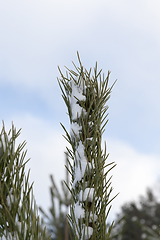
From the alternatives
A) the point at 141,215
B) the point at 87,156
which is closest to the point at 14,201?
the point at 87,156

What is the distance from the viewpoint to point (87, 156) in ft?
3.79

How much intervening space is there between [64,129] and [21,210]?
18.0 inches

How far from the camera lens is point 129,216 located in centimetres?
1650

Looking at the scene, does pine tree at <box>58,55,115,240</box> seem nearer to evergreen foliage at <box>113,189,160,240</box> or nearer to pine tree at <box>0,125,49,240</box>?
pine tree at <box>0,125,49,240</box>

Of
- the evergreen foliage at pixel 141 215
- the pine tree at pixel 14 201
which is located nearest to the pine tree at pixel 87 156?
the pine tree at pixel 14 201

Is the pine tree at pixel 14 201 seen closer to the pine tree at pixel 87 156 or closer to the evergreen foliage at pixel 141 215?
the pine tree at pixel 87 156

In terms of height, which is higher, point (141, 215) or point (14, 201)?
point (141, 215)

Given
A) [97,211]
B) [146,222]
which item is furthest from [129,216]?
[97,211]

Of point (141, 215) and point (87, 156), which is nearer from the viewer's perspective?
point (87, 156)

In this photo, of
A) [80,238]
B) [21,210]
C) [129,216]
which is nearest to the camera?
[21,210]

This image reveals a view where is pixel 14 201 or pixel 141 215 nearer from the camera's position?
pixel 14 201

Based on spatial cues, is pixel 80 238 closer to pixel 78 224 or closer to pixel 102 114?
pixel 78 224

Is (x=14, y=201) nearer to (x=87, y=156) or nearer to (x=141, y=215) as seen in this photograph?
(x=87, y=156)

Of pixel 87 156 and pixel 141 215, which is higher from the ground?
pixel 141 215
